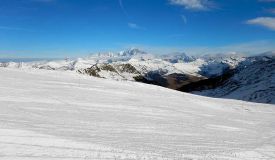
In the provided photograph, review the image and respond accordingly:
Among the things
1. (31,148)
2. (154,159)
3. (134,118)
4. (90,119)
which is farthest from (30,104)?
(154,159)

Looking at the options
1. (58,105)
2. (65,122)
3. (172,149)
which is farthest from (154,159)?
(58,105)

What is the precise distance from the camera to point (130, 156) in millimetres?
17688

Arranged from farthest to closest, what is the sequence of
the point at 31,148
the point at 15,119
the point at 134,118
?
1. the point at 134,118
2. the point at 15,119
3. the point at 31,148

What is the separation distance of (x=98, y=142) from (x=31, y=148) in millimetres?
4386

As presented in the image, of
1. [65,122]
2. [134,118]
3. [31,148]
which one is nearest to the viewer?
[31,148]

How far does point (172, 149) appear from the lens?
2077 cm

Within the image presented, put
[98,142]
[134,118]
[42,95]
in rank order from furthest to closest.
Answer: [42,95] < [134,118] < [98,142]

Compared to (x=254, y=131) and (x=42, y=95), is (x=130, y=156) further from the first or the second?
(x=42, y=95)

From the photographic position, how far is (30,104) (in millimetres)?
32750

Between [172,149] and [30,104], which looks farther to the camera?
[30,104]

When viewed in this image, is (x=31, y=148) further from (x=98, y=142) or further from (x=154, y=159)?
(x=154, y=159)

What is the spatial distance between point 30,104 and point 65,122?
8.20 meters

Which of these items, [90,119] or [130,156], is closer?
[130,156]

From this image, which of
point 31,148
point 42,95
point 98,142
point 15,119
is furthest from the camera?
point 42,95
